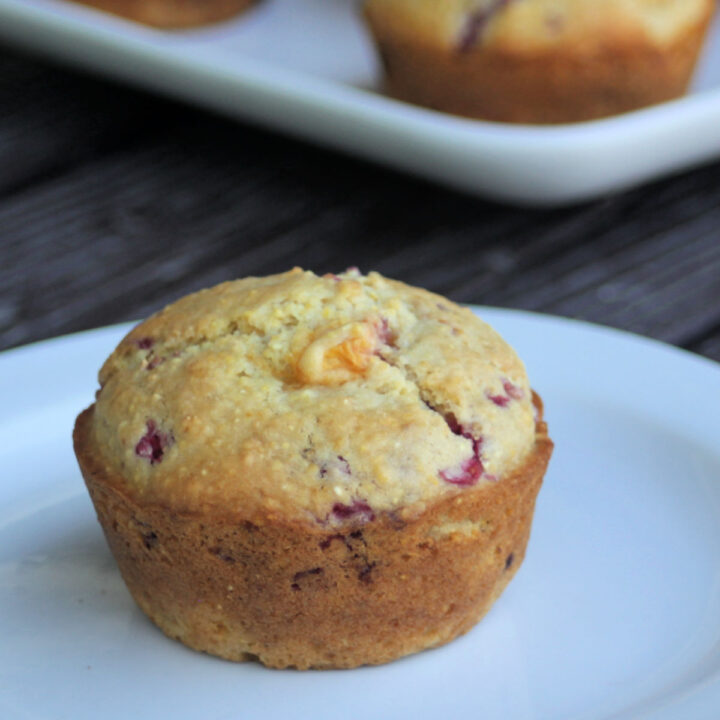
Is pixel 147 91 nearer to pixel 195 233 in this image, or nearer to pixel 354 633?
pixel 195 233

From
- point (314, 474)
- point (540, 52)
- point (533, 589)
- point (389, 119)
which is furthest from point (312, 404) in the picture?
point (540, 52)

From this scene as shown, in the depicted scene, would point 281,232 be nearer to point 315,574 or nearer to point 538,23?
point 538,23

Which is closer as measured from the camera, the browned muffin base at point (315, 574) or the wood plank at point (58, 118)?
the browned muffin base at point (315, 574)

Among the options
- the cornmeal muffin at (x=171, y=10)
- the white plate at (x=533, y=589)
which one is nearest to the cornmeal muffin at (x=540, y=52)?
the cornmeal muffin at (x=171, y=10)

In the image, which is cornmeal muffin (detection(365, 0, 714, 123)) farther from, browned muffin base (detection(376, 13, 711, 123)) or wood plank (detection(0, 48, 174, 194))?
wood plank (detection(0, 48, 174, 194))

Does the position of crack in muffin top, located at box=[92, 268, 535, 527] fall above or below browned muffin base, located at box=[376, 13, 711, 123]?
above

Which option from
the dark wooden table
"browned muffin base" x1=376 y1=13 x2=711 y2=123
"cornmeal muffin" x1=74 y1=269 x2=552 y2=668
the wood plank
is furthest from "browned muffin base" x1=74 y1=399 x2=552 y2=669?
the wood plank

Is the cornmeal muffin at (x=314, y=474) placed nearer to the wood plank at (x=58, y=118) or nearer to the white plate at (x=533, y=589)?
the white plate at (x=533, y=589)
